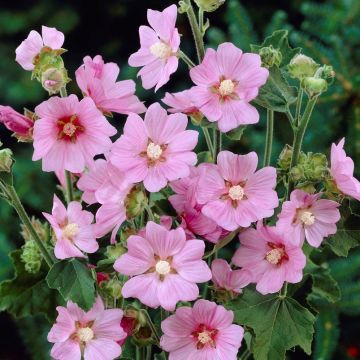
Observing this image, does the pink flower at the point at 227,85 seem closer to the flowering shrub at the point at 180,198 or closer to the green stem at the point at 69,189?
the flowering shrub at the point at 180,198

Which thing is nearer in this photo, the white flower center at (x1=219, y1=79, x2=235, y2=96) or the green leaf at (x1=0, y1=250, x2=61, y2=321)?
the white flower center at (x1=219, y1=79, x2=235, y2=96)

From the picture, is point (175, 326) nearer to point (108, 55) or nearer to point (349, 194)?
point (349, 194)

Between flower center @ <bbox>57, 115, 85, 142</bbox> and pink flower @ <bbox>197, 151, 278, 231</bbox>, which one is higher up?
flower center @ <bbox>57, 115, 85, 142</bbox>

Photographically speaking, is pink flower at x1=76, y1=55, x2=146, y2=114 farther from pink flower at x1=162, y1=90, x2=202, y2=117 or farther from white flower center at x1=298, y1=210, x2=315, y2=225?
white flower center at x1=298, y1=210, x2=315, y2=225

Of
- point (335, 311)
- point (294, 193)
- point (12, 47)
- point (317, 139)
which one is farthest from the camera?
point (12, 47)

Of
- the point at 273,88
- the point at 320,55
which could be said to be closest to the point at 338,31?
the point at 320,55

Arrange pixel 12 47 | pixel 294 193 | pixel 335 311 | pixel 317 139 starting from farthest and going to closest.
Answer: pixel 12 47 → pixel 317 139 → pixel 335 311 → pixel 294 193

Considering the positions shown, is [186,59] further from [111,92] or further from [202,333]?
[202,333]

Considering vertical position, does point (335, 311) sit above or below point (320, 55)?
below

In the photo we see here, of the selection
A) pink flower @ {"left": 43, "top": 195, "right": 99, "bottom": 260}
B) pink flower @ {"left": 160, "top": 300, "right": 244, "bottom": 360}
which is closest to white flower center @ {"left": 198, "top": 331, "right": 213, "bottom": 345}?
pink flower @ {"left": 160, "top": 300, "right": 244, "bottom": 360}
